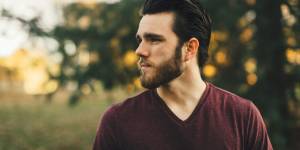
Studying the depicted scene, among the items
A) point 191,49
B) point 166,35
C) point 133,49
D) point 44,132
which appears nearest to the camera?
point 166,35

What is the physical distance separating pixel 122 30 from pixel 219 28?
63.9 inches

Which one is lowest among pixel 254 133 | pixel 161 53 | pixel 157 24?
pixel 254 133

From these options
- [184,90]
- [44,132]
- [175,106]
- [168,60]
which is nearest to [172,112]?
[175,106]

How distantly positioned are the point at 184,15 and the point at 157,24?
0.19 m

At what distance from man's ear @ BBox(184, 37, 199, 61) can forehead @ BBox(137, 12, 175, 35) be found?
156mm

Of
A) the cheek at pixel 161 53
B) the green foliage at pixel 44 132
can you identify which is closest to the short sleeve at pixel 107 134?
the cheek at pixel 161 53

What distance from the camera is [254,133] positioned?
2.53 m

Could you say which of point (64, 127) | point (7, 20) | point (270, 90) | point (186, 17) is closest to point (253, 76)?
point (270, 90)

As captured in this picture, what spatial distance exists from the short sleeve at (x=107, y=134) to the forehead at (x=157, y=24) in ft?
1.52

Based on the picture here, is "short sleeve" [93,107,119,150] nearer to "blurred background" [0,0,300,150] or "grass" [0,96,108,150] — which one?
"blurred background" [0,0,300,150]

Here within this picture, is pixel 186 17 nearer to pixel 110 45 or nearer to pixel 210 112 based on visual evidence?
pixel 210 112

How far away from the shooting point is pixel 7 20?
285 inches

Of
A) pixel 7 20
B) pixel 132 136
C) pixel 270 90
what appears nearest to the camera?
pixel 132 136

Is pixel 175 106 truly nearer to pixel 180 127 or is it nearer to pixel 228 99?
pixel 180 127
